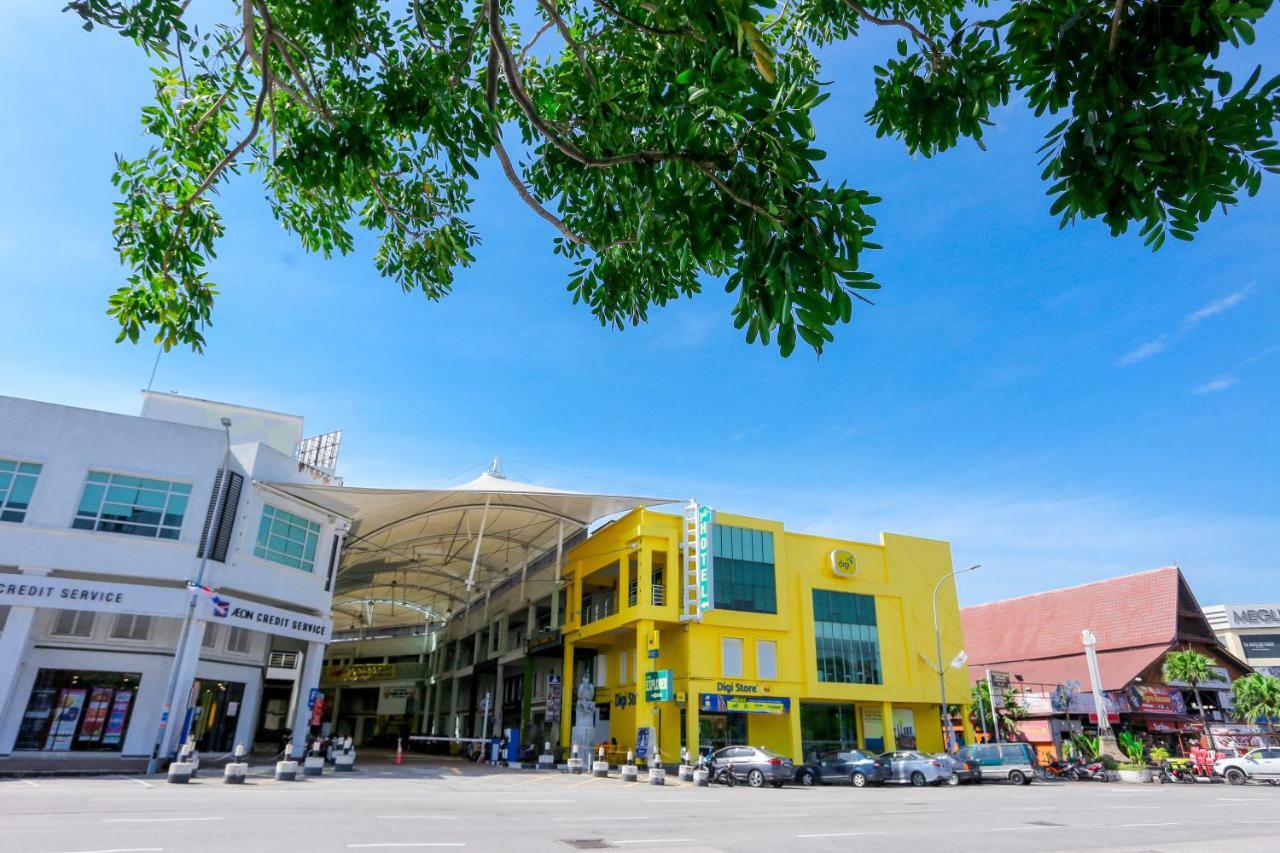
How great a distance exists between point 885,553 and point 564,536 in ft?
57.5

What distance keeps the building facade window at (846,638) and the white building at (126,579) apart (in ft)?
76.9

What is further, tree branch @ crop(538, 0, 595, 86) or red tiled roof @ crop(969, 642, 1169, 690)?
red tiled roof @ crop(969, 642, 1169, 690)

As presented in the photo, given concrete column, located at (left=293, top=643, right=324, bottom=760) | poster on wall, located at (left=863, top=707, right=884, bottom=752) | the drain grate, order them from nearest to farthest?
the drain grate → concrete column, located at (left=293, top=643, right=324, bottom=760) → poster on wall, located at (left=863, top=707, right=884, bottom=752)

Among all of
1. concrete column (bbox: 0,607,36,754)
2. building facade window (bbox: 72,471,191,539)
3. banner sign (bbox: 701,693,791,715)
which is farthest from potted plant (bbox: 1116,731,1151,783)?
concrete column (bbox: 0,607,36,754)

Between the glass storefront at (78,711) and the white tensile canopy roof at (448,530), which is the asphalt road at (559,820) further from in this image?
the white tensile canopy roof at (448,530)

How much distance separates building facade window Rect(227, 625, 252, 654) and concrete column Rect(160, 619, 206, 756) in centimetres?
338

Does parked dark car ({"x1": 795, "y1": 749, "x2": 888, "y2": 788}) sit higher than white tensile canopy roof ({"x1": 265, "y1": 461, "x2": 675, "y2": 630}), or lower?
lower

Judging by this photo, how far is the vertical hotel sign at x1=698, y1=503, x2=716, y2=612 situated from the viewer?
32.0m

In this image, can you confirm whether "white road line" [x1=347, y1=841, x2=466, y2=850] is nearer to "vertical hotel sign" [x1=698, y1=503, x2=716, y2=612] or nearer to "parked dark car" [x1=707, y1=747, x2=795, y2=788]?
"parked dark car" [x1=707, y1=747, x2=795, y2=788]

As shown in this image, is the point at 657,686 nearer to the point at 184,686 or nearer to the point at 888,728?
the point at 888,728

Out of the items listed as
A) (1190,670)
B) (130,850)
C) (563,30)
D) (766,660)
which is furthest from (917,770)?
(563,30)

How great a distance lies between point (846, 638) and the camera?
3647 centimetres

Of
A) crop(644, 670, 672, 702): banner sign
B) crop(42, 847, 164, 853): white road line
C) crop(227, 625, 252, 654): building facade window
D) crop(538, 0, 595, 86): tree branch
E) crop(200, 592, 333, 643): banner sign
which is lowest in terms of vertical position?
crop(42, 847, 164, 853): white road line

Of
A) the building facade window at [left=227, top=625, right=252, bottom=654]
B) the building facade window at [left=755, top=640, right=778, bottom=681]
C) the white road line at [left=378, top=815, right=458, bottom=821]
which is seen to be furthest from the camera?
the building facade window at [left=755, top=640, right=778, bottom=681]
